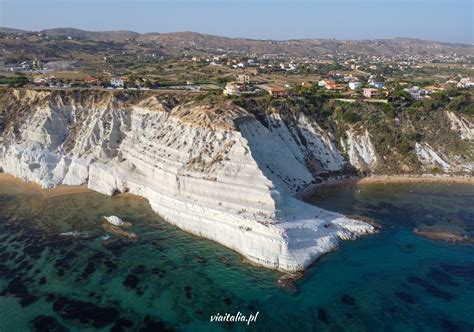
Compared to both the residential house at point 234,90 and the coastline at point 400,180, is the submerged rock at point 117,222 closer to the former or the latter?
the coastline at point 400,180

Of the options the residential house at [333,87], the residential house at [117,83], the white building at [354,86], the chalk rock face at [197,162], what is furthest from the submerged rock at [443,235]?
the residential house at [117,83]

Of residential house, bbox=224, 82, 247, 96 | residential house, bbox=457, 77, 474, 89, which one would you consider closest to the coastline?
residential house, bbox=224, 82, 247, 96

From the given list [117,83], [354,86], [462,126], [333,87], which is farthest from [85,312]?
[354,86]

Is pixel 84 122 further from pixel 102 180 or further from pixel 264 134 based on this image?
pixel 264 134

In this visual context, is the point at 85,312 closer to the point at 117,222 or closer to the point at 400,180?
the point at 117,222

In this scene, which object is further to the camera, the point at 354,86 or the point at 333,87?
the point at 354,86

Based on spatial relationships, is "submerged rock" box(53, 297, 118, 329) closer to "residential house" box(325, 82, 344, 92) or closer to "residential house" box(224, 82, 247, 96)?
"residential house" box(224, 82, 247, 96)
